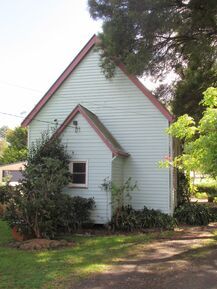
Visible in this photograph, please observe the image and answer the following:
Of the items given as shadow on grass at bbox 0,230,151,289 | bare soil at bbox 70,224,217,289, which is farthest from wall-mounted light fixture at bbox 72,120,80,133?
bare soil at bbox 70,224,217,289

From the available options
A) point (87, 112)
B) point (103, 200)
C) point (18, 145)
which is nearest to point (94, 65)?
point (87, 112)

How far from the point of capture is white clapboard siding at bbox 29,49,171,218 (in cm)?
1755

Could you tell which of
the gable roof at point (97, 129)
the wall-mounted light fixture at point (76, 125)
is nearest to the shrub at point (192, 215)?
the gable roof at point (97, 129)

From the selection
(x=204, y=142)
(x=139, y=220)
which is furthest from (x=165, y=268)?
(x=139, y=220)

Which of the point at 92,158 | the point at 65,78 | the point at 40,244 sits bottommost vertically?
the point at 40,244

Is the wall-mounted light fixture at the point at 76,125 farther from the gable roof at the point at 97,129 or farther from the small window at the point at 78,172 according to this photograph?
the small window at the point at 78,172

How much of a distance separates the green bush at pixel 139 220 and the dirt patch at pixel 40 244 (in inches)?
137

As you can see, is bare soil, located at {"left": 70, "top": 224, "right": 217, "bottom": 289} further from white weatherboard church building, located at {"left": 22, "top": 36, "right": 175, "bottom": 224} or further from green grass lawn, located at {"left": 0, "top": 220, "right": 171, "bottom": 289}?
white weatherboard church building, located at {"left": 22, "top": 36, "right": 175, "bottom": 224}

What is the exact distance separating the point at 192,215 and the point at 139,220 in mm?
2995

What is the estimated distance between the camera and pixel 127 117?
59.7ft

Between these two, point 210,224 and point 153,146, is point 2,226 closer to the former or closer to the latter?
point 153,146

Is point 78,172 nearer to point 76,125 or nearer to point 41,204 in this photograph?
point 76,125

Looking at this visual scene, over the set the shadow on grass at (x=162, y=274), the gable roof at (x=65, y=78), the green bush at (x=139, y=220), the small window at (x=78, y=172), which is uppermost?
the gable roof at (x=65, y=78)

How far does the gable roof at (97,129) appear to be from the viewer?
1655cm
